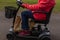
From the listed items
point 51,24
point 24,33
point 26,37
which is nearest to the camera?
point 26,37

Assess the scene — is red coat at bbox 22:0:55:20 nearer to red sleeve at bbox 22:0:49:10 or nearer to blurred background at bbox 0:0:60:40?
red sleeve at bbox 22:0:49:10

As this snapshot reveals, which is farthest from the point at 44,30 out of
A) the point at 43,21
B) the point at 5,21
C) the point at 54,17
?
the point at 54,17

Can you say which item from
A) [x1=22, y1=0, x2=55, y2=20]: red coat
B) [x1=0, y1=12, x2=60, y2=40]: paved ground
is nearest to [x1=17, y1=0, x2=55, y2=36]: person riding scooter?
[x1=22, y1=0, x2=55, y2=20]: red coat

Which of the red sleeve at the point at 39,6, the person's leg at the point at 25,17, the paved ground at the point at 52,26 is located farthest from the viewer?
the paved ground at the point at 52,26

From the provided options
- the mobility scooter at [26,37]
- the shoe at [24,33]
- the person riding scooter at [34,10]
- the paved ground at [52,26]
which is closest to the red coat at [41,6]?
the person riding scooter at [34,10]

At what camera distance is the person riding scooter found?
6543 millimetres

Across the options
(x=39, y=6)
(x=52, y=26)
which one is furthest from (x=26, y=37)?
(x=52, y=26)

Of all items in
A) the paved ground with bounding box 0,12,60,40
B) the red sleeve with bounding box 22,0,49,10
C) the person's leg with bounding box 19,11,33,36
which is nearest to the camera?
the red sleeve with bounding box 22,0,49,10

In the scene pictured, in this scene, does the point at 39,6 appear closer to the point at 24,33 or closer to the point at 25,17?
the point at 25,17

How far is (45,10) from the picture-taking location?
263 inches

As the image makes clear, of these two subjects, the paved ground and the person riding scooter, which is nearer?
the person riding scooter

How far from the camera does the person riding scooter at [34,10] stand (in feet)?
21.5

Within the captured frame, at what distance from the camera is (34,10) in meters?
6.62

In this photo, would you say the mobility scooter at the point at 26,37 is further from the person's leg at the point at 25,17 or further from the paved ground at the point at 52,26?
the paved ground at the point at 52,26
